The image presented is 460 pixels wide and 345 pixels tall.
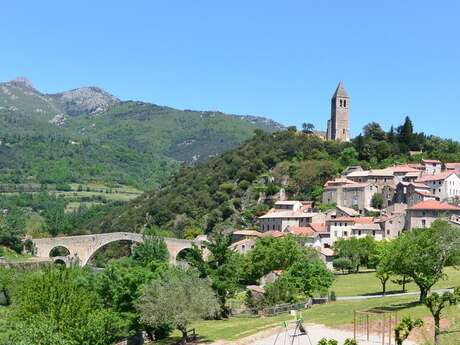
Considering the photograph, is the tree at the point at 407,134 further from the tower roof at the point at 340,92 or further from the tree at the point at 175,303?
the tree at the point at 175,303

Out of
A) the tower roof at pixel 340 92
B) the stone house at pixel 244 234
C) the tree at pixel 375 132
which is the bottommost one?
the stone house at pixel 244 234

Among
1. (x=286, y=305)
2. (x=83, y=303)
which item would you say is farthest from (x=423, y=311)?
(x=83, y=303)

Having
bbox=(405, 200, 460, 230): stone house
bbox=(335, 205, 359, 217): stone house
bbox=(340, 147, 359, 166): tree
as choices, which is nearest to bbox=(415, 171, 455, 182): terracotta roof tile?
bbox=(405, 200, 460, 230): stone house

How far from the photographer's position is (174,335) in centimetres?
4844

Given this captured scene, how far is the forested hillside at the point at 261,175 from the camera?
11338cm

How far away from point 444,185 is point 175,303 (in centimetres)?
5984

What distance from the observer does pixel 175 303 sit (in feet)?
138

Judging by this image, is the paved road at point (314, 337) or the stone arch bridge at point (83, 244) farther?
the stone arch bridge at point (83, 244)

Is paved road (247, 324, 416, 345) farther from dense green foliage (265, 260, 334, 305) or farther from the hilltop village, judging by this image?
the hilltop village

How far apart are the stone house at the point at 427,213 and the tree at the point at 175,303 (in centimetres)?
4633

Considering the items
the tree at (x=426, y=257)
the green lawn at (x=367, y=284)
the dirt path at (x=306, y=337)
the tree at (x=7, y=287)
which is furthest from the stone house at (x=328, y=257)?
the dirt path at (x=306, y=337)

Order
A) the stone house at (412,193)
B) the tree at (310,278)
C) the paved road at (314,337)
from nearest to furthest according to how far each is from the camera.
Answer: the paved road at (314,337) → the tree at (310,278) → the stone house at (412,193)

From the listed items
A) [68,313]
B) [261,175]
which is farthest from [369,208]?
[68,313]

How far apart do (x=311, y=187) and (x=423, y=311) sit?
71.1 meters
